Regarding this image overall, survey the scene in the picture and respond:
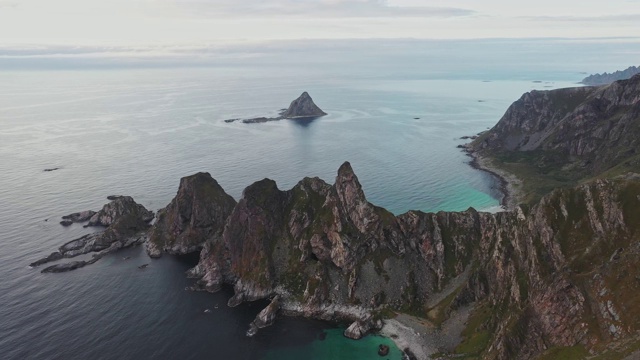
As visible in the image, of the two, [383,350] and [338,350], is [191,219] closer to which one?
[338,350]

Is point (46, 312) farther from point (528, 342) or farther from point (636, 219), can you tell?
point (636, 219)

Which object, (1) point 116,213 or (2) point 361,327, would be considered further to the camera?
(1) point 116,213

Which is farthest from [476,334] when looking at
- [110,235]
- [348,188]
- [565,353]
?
[110,235]

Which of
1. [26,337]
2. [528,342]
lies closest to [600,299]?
[528,342]

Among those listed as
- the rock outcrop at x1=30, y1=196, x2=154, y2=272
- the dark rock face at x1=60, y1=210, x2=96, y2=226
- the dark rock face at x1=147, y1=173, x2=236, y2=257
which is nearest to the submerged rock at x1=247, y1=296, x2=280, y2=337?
the dark rock face at x1=147, y1=173, x2=236, y2=257

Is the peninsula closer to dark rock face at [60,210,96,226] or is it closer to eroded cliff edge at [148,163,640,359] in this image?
eroded cliff edge at [148,163,640,359]
